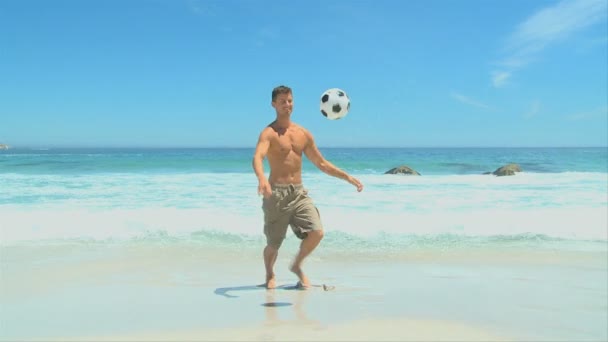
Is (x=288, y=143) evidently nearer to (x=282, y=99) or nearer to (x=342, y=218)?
(x=282, y=99)

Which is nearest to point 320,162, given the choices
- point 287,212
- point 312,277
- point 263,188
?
point 287,212

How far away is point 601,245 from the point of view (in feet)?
23.4

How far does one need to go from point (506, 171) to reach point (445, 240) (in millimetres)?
18424

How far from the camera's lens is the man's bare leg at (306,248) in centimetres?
472

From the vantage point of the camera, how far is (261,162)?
4344mm

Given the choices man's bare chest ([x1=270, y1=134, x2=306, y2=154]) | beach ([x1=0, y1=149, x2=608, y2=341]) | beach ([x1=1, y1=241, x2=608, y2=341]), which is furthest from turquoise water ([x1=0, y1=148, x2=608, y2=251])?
man's bare chest ([x1=270, y1=134, x2=306, y2=154])

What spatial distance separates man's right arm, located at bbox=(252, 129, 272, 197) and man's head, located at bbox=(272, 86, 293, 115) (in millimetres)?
250

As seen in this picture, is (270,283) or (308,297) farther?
(270,283)

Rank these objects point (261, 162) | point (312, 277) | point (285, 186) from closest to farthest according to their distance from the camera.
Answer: point (261, 162) < point (285, 186) < point (312, 277)

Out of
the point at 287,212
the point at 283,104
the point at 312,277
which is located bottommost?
the point at 312,277

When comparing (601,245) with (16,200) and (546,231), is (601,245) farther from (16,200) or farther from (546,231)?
(16,200)

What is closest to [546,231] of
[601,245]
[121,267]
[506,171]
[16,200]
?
[601,245]

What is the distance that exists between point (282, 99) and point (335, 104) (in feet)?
3.16

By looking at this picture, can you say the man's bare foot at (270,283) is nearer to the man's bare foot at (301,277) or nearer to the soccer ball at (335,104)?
the man's bare foot at (301,277)
